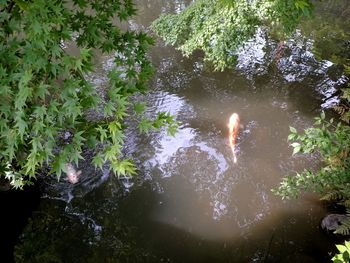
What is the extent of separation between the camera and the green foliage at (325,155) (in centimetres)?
362

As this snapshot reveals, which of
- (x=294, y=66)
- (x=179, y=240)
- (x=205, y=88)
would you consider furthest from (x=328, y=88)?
(x=179, y=240)

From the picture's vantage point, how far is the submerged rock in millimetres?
5766

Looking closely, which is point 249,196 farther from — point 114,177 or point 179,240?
point 114,177

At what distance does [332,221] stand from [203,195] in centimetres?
254

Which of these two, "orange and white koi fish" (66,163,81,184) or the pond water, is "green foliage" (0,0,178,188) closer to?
the pond water

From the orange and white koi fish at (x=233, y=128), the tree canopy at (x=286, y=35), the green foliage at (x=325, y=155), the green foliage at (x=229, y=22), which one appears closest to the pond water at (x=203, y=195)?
the orange and white koi fish at (x=233, y=128)

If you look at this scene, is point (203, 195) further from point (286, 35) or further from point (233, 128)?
point (286, 35)

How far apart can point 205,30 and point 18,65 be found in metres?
5.65

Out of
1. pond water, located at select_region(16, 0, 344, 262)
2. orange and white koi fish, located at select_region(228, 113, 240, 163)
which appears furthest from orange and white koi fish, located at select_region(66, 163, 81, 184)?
orange and white koi fish, located at select_region(228, 113, 240, 163)

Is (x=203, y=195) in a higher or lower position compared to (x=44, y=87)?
lower

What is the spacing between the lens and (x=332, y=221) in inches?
230

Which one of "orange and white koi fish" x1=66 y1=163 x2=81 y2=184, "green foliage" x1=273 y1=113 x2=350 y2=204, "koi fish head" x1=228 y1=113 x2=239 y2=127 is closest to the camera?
"green foliage" x1=273 y1=113 x2=350 y2=204

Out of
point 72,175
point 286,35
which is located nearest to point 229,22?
point 286,35

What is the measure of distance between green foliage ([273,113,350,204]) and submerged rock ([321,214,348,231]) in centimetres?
33
